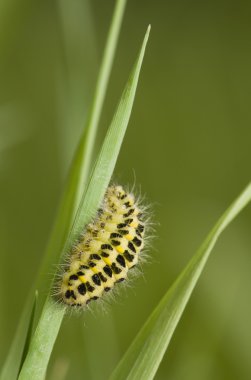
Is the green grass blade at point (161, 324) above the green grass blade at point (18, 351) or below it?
above

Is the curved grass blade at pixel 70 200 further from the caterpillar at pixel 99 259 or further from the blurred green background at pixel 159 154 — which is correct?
the blurred green background at pixel 159 154

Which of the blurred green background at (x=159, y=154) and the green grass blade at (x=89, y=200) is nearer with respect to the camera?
the green grass blade at (x=89, y=200)

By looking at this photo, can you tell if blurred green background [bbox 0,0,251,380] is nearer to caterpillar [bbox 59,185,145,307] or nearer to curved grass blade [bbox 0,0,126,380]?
caterpillar [bbox 59,185,145,307]

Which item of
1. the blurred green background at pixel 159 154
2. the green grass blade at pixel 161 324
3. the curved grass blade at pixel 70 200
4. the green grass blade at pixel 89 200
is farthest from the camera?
the blurred green background at pixel 159 154

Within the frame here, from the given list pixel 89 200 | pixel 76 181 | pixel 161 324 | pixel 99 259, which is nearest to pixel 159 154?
pixel 99 259

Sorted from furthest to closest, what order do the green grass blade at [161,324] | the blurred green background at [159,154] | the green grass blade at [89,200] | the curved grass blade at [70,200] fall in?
the blurred green background at [159,154] < the curved grass blade at [70,200] < the green grass blade at [89,200] < the green grass blade at [161,324]

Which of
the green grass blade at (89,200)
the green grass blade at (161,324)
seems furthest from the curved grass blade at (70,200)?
the green grass blade at (161,324)
